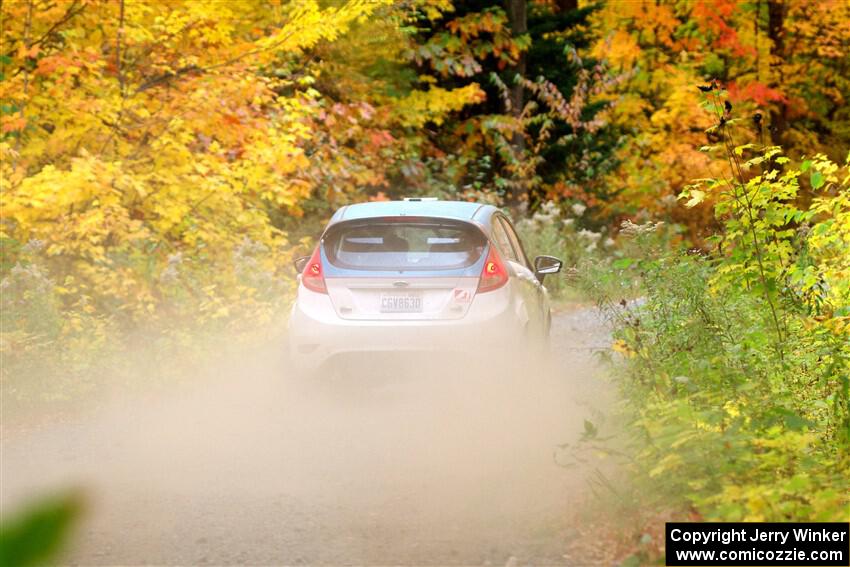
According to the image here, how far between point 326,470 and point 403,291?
204 centimetres

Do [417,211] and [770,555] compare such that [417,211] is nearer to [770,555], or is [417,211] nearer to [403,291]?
[403,291]

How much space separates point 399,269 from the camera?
8.80 m

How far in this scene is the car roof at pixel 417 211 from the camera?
8875 mm

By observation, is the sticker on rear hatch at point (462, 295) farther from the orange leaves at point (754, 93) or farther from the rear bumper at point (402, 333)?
the orange leaves at point (754, 93)

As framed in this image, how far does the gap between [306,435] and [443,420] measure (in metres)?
1.13

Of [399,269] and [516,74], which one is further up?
[399,269]

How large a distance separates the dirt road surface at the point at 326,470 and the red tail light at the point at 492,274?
58 cm

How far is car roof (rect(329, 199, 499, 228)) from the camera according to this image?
8.88m

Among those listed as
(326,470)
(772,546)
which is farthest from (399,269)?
(772,546)

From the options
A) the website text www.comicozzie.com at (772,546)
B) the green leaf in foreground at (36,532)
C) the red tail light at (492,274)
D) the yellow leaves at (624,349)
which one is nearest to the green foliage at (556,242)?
the red tail light at (492,274)

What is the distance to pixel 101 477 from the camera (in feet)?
23.1

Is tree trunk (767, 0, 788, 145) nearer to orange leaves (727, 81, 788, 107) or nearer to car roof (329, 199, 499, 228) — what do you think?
orange leaves (727, 81, 788, 107)

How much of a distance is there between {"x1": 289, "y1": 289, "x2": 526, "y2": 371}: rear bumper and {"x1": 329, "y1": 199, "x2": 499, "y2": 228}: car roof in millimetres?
681

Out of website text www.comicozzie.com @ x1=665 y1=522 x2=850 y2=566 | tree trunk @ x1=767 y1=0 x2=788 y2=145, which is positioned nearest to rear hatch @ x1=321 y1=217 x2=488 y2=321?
website text www.comicozzie.com @ x1=665 y1=522 x2=850 y2=566
